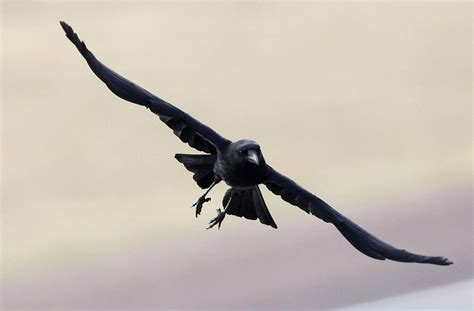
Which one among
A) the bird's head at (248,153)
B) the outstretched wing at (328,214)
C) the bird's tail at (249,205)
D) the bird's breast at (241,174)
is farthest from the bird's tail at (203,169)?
the bird's head at (248,153)

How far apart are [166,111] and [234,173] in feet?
6.68

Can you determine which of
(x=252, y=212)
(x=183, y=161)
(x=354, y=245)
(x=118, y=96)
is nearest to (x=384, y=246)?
(x=354, y=245)

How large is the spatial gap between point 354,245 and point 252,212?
232 cm

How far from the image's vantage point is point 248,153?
24.5m

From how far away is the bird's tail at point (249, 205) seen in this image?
2725cm

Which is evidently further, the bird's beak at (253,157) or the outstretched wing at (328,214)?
the outstretched wing at (328,214)

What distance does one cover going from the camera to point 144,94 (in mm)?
25672

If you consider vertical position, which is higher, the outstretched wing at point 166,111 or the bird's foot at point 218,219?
the outstretched wing at point 166,111

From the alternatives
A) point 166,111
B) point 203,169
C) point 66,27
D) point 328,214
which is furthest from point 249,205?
point 66,27

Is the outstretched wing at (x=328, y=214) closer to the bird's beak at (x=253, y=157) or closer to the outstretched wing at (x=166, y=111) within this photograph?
the outstretched wing at (x=166, y=111)

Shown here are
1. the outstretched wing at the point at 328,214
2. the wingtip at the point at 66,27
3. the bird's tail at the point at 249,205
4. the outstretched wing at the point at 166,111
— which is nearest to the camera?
the wingtip at the point at 66,27

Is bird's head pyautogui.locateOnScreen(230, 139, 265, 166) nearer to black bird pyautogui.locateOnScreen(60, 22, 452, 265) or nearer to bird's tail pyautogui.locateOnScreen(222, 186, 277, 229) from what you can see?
black bird pyautogui.locateOnScreen(60, 22, 452, 265)

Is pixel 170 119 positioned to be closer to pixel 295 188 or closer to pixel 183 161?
pixel 183 161

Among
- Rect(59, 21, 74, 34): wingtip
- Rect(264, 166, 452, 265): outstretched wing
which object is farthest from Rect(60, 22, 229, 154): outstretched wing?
Rect(264, 166, 452, 265): outstretched wing
